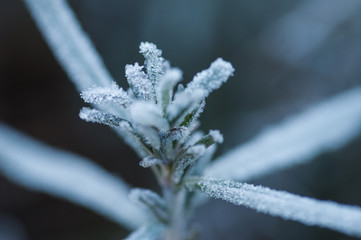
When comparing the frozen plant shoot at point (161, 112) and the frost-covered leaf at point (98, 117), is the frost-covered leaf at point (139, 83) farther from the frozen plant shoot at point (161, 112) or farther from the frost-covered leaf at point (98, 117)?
the frost-covered leaf at point (98, 117)

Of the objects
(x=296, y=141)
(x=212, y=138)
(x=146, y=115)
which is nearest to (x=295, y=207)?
(x=212, y=138)

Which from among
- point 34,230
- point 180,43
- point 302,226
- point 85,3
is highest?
point 85,3

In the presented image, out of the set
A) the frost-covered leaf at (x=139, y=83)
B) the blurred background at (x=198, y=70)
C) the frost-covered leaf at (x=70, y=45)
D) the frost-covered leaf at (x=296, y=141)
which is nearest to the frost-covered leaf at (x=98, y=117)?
the frost-covered leaf at (x=139, y=83)

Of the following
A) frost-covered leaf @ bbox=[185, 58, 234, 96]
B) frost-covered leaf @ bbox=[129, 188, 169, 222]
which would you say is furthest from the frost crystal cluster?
frost-covered leaf @ bbox=[129, 188, 169, 222]

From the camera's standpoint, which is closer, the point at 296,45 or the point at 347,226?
the point at 347,226

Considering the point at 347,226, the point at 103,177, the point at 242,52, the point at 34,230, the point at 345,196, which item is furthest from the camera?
the point at 242,52

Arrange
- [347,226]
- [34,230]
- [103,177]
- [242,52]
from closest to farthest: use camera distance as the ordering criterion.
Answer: [347,226], [103,177], [34,230], [242,52]

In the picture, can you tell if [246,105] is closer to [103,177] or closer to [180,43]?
[180,43]

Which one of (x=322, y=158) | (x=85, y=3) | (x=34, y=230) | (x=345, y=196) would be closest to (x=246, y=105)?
(x=322, y=158)
